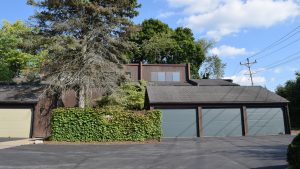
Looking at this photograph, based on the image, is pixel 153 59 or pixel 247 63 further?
pixel 153 59

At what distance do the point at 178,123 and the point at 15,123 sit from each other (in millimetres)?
13260

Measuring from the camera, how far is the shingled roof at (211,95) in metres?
24.9

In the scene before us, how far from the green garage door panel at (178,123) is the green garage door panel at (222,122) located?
1003 mm

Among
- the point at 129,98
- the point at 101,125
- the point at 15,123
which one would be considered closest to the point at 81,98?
the point at 101,125

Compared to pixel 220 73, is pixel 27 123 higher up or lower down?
lower down

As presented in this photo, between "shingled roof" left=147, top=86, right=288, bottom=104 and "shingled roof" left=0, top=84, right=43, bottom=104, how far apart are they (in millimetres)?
9683

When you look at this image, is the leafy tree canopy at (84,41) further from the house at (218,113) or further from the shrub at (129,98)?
the house at (218,113)

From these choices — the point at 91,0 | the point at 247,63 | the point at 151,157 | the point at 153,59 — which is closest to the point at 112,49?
the point at 91,0

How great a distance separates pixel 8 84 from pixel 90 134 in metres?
12.7

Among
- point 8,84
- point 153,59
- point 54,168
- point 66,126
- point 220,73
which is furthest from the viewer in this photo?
point 220,73

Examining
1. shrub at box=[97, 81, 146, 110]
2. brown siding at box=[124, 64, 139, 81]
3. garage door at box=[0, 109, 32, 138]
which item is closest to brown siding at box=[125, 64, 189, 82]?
brown siding at box=[124, 64, 139, 81]

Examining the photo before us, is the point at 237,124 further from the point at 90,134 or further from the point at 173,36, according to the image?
the point at 173,36

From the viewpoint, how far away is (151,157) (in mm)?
12391

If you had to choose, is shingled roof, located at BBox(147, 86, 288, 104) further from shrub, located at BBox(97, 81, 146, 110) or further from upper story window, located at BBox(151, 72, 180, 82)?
upper story window, located at BBox(151, 72, 180, 82)
